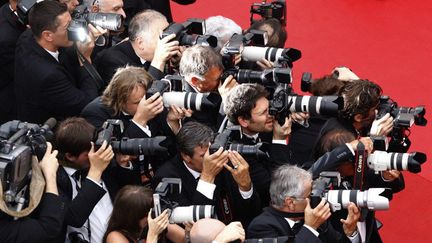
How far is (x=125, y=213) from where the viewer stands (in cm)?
501

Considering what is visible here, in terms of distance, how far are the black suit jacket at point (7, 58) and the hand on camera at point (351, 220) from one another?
233 cm

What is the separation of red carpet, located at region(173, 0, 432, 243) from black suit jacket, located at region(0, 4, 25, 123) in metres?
2.56

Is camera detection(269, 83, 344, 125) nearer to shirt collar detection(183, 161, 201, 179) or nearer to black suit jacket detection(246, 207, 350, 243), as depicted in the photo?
shirt collar detection(183, 161, 201, 179)

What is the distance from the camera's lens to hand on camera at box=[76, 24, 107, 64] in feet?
20.5

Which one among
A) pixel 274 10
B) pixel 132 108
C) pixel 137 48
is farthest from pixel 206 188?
pixel 274 10

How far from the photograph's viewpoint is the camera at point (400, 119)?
6.00 meters

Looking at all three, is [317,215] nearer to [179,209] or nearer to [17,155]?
[179,209]

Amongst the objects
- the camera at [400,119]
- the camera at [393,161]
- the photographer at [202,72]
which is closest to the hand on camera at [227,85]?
the photographer at [202,72]

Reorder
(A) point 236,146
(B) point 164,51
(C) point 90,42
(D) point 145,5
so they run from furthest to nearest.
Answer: (D) point 145,5 < (C) point 90,42 < (B) point 164,51 < (A) point 236,146

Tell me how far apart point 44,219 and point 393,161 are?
184 centimetres

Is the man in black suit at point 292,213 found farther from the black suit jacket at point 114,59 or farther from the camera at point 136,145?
the black suit jacket at point 114,59

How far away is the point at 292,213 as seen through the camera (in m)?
5.21

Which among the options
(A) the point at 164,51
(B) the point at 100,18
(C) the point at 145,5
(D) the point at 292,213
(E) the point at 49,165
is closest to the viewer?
(E) the point at 49,165

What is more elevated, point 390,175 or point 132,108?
point 132,108
